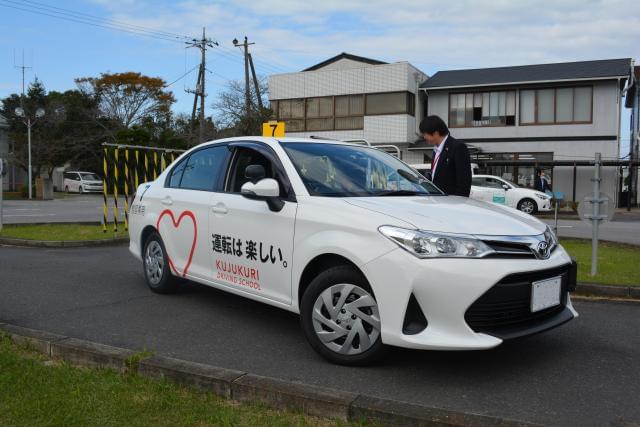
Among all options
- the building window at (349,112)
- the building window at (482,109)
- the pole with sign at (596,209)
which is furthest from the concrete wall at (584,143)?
the pole with sign at (596,209)

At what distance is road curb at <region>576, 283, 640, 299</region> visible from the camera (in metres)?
6.12

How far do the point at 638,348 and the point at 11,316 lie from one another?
5.23m

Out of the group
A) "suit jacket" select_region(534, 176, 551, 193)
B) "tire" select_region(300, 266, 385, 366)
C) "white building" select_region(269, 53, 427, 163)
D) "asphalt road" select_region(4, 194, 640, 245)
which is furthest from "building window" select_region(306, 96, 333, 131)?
"tire" select_region(300, 266, 385, 366)

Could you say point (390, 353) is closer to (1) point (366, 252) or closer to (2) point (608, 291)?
(1) point (366, 252)

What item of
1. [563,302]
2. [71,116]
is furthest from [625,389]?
[71,116]

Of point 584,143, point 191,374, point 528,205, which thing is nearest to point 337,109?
point 584,143

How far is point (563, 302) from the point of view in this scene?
394 centimetres

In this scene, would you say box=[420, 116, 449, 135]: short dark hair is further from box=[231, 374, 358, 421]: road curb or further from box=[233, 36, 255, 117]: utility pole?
box=[233, 36, 255, 117]: utility pole

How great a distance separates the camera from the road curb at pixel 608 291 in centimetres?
612

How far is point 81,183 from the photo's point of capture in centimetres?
4009

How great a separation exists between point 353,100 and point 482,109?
23.4 ft

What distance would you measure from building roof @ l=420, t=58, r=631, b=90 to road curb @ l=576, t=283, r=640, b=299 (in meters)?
24.6

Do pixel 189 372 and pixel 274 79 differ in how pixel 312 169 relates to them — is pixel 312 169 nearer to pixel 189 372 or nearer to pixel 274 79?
pixel 189 372

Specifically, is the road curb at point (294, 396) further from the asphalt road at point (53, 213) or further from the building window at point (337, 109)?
the building window at point (337, 109)
